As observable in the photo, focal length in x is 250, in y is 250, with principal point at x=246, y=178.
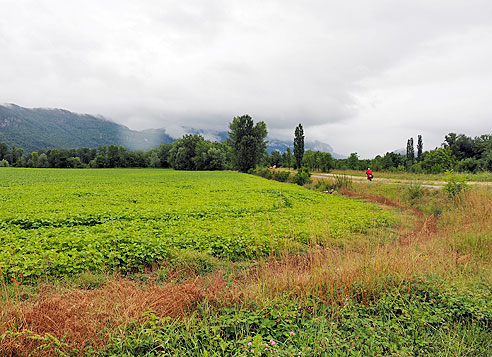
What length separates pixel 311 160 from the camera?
206 feet

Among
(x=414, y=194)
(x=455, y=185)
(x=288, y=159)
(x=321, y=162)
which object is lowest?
(x=414, y=194)

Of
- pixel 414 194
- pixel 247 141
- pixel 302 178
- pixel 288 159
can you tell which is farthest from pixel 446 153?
pixel 288 159

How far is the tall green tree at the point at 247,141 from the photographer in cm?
6312

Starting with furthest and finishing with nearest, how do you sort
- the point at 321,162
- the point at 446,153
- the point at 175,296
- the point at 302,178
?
the point at 321,162 → the point at 446,153 → the point at 302,178 → the point at 175,296

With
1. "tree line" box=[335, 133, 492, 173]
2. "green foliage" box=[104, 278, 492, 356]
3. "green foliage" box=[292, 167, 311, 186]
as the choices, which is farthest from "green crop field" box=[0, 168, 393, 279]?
"tree line" box=[335, 133, 492, 173]

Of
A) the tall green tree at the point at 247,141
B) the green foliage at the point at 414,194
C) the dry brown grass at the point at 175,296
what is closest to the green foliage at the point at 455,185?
the green foliage at the point at 414,194

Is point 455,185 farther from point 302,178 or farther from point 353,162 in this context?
point 353,162

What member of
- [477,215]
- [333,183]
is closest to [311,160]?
[333,183]

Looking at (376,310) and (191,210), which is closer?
(376,310)

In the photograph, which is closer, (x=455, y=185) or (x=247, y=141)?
(x=455, y=185)

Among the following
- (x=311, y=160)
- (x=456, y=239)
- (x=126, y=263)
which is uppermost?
(x=311, y=160)

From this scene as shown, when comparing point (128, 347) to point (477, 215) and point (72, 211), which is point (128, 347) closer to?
point (72, 211)

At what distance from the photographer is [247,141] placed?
6281cm

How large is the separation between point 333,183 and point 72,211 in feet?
76.1
